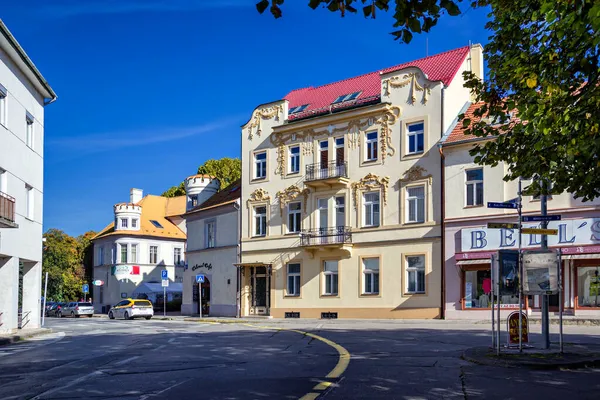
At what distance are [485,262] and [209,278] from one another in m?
20.2

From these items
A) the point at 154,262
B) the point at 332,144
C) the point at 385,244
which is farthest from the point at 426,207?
the point at 154,262

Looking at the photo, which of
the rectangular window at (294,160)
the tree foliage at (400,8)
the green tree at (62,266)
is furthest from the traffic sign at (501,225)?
the green tree at (62,266)

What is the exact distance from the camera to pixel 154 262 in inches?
2581

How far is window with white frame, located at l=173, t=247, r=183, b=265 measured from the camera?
67750 millimetres

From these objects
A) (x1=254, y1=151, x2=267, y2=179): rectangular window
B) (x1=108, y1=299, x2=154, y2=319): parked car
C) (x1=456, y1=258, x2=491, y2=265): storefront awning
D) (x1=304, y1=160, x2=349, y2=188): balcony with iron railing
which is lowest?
(x1=108, y1=299, x2=154, y2=319): parked car

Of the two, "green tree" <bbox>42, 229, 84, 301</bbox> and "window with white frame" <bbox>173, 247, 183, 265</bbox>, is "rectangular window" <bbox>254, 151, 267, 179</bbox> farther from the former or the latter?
"green tree" <bbox>42, 229, 84, 301</bbox>

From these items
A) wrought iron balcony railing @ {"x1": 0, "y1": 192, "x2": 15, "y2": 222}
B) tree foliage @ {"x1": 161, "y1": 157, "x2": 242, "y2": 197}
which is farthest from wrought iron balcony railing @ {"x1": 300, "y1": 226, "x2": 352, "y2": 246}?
tree foliage @ {"x1": 161, "y1": 157, "x2": 242, "y2": 197}

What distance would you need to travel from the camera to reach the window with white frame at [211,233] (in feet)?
154

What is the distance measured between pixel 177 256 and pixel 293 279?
29.3 metres

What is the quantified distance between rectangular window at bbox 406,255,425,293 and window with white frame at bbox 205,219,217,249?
15.2 meters

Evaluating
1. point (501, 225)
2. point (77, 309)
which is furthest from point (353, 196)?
point (77, 309)

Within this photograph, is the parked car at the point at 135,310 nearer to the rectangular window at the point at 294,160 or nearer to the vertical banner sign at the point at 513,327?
the rectangular window at the point at 294,160

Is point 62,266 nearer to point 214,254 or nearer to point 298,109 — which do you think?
point 214,254

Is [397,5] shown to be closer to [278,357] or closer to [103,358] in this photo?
[278,357]
